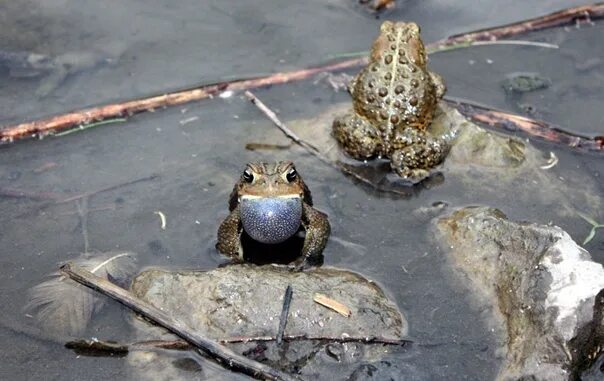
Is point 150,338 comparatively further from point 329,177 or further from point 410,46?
point 410,46

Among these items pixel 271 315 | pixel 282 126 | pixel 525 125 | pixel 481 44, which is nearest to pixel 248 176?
pixel 271 315

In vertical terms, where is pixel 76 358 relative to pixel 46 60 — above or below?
below

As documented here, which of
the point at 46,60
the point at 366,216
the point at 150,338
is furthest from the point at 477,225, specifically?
the point at 46,60

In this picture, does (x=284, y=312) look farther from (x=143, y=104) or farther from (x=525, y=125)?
(x=525, y=125)

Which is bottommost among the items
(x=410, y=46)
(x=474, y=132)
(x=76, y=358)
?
(x=76, y=358)

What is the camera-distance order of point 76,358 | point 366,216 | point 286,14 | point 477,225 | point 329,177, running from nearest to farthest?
1. point 76,358
2. point 477,225
3. point 366,216
4. point 329,177
5. point 286,14

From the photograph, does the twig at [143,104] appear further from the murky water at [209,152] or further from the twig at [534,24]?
the twig at [534,24]
